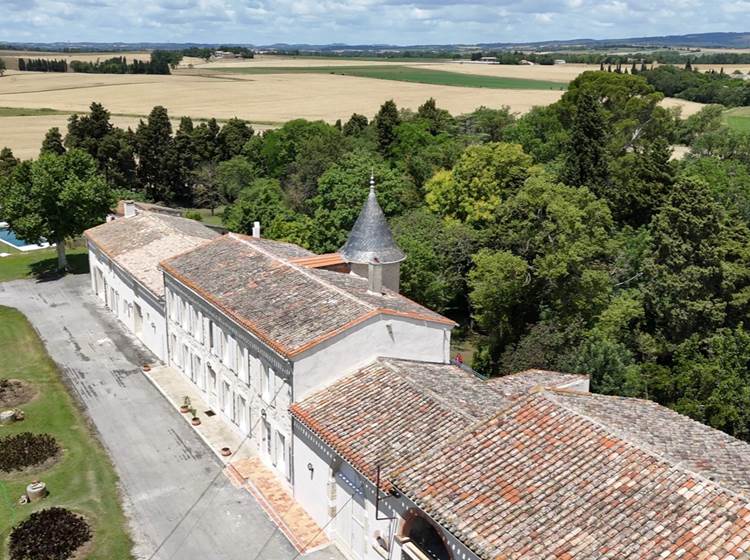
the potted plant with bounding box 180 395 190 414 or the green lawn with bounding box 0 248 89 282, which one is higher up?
the potted plant with bounding box 180 395 190 414

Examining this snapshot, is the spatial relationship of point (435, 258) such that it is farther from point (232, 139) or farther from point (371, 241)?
point (232, 139)

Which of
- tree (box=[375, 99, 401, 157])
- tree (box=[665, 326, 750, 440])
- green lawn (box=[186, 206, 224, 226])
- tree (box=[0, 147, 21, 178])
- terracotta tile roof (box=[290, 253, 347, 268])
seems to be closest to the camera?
tree (box=[665, 326, 750, 440])

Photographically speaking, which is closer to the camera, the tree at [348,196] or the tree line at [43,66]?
the tree at [348,196]

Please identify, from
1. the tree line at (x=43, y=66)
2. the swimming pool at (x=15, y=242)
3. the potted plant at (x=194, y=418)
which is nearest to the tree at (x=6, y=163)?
the swimming pool at (x=15, y=242)

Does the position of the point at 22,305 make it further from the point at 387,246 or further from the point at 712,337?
the point at 712,337

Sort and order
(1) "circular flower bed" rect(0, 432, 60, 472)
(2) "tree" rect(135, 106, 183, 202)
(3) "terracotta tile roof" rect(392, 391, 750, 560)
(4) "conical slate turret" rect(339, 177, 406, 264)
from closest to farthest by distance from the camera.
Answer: (3) "terracotta tile roof" rect(392, 391, 750, 560) < (1) "circular flower bed" rect(0, 432, 60, 472) < (4) "conical slate turret" rect(339, 177, 406, 264) < (2) "tree" rect(135, 106, 183, 202)

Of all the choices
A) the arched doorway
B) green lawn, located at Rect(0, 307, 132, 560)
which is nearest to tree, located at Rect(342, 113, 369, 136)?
green lawn, located at Rect(0, 307, 132, 560)

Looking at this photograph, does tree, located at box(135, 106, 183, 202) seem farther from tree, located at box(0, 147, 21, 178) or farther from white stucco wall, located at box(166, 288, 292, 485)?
white stucco wall, located at box(166, 288, 292, 485)

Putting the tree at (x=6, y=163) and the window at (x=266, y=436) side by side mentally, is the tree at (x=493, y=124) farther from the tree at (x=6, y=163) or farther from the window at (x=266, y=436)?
the window at (x=266, y=436)
